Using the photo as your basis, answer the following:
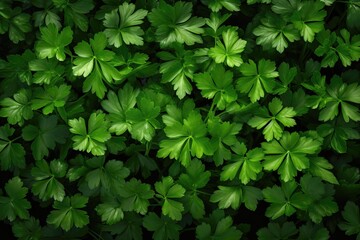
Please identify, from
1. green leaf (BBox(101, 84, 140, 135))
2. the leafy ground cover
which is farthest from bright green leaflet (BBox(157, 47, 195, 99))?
green leaf (BBox(101, 84, 140, 135))

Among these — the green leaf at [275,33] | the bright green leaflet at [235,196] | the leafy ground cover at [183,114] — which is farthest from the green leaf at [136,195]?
the green leaf at [275,33]

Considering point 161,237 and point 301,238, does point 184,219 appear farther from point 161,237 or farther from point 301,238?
point 301,238

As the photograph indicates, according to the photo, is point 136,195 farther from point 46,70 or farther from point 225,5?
point 225,5

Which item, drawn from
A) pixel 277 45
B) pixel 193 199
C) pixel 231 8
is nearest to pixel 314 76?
pixel 277 45

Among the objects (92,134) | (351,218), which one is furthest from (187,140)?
(351,218)

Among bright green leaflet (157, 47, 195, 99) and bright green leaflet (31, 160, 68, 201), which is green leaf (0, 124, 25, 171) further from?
bright green leaflet (157, 47, 195, 99)

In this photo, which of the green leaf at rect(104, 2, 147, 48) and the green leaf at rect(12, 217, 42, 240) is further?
the green leaf at rect(12, 217, 42, 240)
